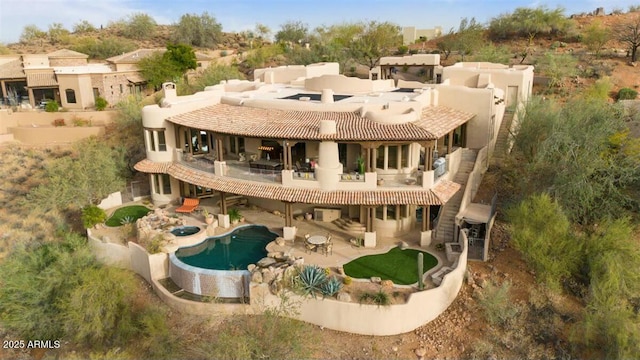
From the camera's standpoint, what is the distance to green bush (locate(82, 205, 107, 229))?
27.7 meters

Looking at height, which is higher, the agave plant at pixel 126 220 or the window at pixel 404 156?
the window at pixel 404 156

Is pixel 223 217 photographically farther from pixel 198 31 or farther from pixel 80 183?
pixel 198 31

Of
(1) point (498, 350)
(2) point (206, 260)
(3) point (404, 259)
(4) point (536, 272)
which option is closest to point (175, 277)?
(2) point (206, 260)

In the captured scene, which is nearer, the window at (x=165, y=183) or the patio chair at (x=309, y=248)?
the patio chair at (x=309, y=248)

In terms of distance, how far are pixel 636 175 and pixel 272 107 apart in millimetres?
20477

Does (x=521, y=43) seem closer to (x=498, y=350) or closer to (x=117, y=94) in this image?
(x=117, y=94)

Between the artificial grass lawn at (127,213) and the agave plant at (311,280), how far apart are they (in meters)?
14.0

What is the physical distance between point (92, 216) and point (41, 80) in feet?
99.4

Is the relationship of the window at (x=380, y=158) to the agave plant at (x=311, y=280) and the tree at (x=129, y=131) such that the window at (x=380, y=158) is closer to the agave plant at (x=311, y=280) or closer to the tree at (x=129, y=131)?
the agave plant at (x=311, y=280)

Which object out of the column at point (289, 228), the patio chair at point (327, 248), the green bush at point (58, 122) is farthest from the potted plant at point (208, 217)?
the green bush at point (58, 122)

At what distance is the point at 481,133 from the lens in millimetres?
32375

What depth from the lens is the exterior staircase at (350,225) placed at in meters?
26.0

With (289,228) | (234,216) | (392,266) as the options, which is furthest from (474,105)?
(234,216)

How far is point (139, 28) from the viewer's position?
101688 mm
